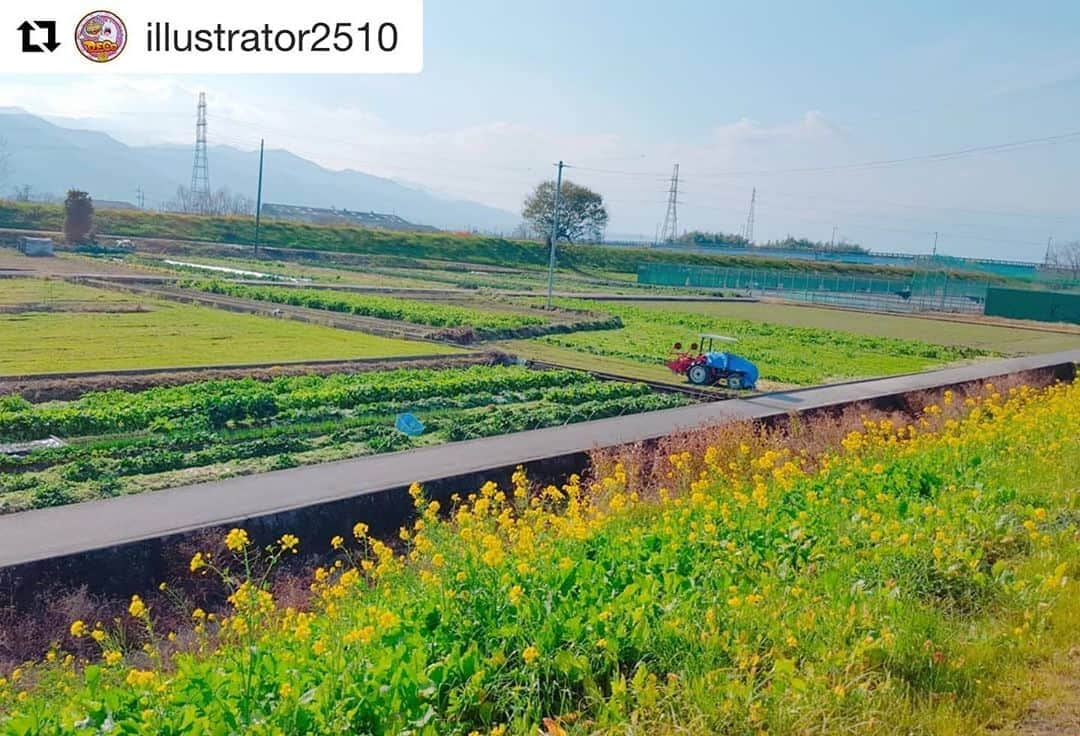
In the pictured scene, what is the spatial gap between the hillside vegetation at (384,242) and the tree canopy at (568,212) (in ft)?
27.7

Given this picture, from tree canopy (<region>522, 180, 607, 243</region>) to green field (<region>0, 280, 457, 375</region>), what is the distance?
2788 inches

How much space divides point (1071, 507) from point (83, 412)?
12.0m

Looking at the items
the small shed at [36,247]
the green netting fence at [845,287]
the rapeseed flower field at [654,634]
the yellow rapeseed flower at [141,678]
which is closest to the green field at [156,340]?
the rapeseed flower field at [654,634]

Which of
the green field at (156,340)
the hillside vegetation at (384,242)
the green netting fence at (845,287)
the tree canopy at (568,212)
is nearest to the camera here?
the green field at (156,340)

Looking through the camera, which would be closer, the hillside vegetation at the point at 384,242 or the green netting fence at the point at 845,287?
the green netting fence at the point at 845,287

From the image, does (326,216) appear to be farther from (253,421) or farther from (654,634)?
(654,634)

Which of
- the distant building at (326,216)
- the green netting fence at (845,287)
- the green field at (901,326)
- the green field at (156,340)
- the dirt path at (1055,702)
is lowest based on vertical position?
the green field at (156,340)

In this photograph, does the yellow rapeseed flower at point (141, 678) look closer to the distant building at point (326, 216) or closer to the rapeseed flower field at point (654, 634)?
the rapeseed flower field at point (654, 634)

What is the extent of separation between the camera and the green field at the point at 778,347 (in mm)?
25141

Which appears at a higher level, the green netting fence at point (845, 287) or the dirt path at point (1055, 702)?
the green netting fence at point (845, 287)

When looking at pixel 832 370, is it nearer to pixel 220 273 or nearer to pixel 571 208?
pixel 220 273

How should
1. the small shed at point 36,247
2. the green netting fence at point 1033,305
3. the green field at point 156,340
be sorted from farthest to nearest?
the green netting fence at point 1033,305
the small shed at point 36,247
the green field at point 156,340

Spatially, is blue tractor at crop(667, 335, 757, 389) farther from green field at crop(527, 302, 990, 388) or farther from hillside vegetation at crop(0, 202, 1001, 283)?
hillside vegetation at crop(0, 202, 1001, 283)

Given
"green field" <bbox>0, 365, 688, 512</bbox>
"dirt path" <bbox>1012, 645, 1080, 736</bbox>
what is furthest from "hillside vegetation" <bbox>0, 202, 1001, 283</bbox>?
"dirt path" <bbox>1012, 645, 1080, 736</bbox>
